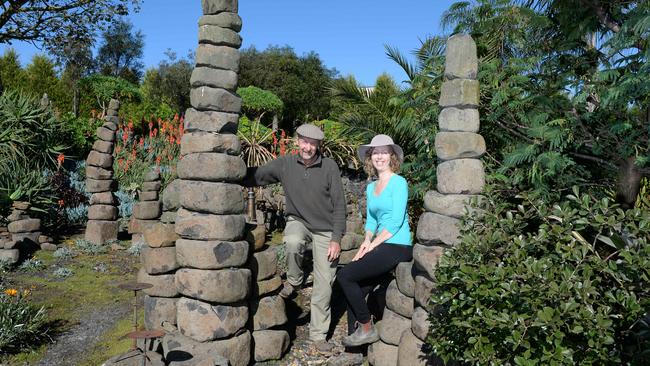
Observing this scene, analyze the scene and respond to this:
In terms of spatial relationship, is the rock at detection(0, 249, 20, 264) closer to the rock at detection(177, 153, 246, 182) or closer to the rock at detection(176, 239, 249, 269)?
the rock at detection(176, 239, 249, 269)

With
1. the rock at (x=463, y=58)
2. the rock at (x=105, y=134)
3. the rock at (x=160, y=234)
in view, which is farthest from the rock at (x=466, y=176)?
the rock at (x=105, y=134)

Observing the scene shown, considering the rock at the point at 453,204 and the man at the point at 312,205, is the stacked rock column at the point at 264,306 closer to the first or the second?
the man at the point at 312,205

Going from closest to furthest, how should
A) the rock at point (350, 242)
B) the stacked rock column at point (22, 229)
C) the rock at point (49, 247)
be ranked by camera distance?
the rock at point (350, 242) < the stacked rock column at point (22, 229) < the rock at point (49, 247)

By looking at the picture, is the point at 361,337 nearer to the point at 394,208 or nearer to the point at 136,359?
the point at 394,208

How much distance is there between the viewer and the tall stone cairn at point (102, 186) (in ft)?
31.8

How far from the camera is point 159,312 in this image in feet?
16.2

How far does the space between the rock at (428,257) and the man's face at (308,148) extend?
1.32 m

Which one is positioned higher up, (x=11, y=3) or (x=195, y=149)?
(x=11, y=3)

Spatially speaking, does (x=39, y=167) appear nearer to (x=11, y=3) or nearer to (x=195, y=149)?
(x=11, y=3)

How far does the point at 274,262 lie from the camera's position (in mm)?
5078

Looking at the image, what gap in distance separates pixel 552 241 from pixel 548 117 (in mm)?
3791

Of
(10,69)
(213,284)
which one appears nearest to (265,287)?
(213,284)

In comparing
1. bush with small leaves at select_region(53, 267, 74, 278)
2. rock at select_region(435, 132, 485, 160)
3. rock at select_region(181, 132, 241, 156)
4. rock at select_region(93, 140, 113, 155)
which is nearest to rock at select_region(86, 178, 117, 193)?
rock at select_region(93, 140, 113, 155)

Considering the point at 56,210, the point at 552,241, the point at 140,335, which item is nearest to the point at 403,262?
the point at 552,241
